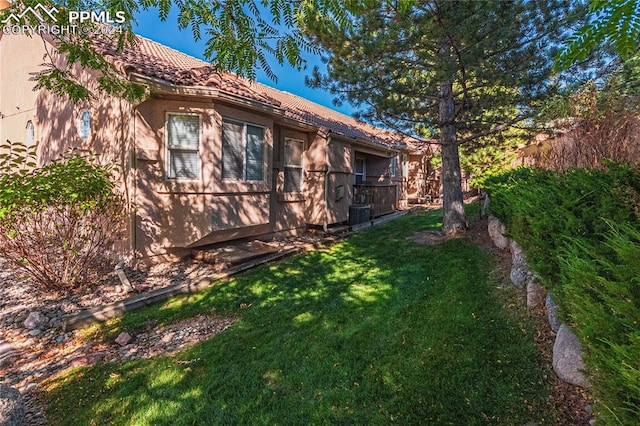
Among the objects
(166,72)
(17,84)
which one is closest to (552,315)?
(166,72)

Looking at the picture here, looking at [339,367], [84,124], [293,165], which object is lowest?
[339,367]

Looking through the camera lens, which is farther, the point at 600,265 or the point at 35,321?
the point at 35,321

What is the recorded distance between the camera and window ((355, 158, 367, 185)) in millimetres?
15164

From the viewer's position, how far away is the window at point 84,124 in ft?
26.2

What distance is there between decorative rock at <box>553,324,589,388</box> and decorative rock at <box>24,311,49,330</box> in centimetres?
635

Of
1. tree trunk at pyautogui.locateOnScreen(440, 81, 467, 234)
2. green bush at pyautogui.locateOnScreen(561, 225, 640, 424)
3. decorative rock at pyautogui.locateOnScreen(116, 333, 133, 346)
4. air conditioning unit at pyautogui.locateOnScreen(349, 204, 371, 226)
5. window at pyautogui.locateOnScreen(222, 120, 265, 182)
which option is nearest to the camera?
green bush at pyautogui.locateOnScreen(561, 225, 640, 424)

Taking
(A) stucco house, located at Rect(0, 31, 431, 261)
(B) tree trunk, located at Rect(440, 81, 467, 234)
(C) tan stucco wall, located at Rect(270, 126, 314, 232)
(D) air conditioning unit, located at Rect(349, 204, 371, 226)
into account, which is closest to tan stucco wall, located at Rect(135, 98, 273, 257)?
(A) stucco house, located at Rect(0, 31, 431, 261)

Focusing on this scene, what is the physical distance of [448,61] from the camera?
6.10 m

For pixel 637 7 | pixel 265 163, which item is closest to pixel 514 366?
pixel 637 7

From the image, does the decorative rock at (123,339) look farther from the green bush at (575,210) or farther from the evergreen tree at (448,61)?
the evergreen tree at (448,61)

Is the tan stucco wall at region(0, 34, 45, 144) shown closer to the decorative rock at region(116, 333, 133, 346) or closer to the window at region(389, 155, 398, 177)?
the decorative rock at region(116, 333, 133, 346)

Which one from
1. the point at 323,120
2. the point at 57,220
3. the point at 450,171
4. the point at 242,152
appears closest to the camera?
the point at 57,220

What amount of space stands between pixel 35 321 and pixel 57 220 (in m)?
1.72

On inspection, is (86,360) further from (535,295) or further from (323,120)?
(323,120)
